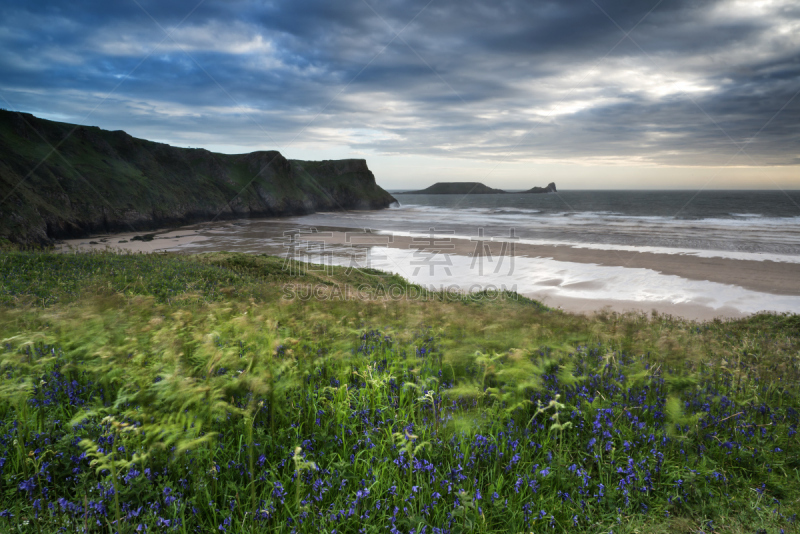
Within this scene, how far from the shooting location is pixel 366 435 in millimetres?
2959

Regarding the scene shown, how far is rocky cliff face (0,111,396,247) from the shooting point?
29.7 m

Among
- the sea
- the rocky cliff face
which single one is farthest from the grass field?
the rocky cliff face

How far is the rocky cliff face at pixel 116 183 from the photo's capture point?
2970cm

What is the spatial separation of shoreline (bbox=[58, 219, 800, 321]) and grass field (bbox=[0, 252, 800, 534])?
253 inches

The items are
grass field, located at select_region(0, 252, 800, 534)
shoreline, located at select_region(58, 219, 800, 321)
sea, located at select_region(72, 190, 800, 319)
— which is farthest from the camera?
sea, located at select_region(72, 190, 800, 319)

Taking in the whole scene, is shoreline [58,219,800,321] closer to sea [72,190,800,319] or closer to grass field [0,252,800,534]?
sea [72,190,800,319]

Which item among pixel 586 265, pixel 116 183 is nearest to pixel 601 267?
pixel 586 265

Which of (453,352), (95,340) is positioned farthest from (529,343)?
(95,340)

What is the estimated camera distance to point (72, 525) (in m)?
2.09

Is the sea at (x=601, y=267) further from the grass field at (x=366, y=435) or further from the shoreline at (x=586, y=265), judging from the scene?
the grass field at (x=366, y=435)

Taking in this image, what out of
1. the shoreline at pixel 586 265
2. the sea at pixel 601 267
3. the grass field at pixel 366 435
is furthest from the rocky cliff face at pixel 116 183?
the grass field at pixel 366 435

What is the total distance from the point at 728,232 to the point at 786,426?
4140cm

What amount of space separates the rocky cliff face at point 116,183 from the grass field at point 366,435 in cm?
2975

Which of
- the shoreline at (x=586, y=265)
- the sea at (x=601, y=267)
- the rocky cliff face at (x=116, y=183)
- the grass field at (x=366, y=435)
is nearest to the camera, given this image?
the grass field at (x=366, y=435)
